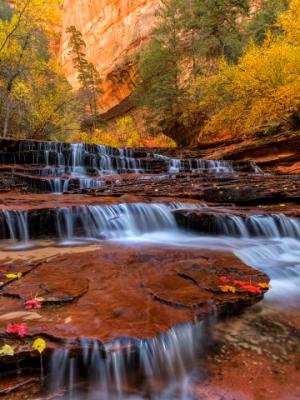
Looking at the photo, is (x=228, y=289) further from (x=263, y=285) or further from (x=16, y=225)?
(x=16, y=225)

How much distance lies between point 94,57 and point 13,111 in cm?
3576

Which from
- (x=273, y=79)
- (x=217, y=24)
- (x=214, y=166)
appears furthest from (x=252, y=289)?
(x=217, y=24)

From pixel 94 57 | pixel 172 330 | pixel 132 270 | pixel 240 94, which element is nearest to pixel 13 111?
pixel 240 94

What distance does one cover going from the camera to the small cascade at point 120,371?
89.7 inches

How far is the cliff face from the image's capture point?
42.3 metres

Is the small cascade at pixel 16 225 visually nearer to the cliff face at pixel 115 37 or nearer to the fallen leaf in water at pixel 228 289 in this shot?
the fallen leaf in water at pixel 228 289

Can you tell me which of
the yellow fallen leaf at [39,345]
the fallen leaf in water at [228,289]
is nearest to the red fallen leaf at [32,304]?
the yellow fallen leaf at [39,345]

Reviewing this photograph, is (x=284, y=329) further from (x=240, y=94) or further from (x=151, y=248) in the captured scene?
(x=240, y=94)

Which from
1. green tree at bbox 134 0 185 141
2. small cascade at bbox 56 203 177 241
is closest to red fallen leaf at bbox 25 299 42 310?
small cascade at bbox 56 203 177 241

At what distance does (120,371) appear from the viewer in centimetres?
239

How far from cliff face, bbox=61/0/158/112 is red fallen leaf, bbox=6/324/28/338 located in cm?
4256

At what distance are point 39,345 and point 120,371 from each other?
24.8 inches

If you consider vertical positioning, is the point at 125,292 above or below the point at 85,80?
below

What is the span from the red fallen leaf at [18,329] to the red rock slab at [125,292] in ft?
0.15
